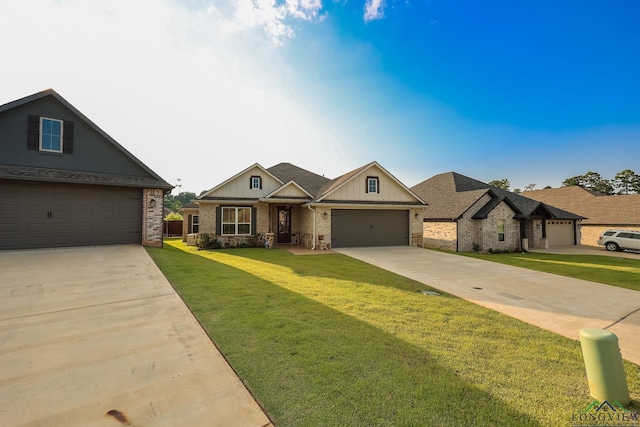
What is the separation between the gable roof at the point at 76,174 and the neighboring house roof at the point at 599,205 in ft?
113

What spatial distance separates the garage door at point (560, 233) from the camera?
69.5 ft

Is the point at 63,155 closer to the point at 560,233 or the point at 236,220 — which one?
the point at 236,220

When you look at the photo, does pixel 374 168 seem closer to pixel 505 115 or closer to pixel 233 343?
pixel 505 115

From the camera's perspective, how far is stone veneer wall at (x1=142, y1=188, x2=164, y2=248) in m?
12.2

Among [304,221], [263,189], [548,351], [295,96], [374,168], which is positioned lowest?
[548,351]

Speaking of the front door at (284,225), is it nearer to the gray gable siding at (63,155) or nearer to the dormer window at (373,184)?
the dormer window at (373,184)

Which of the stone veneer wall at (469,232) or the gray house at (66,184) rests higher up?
the gray house at (66,184)

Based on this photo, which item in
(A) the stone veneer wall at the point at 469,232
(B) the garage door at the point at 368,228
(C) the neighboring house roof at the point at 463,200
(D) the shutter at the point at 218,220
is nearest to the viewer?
(B) the garage door at the point at 368,228

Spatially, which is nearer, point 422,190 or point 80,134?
point 80,134

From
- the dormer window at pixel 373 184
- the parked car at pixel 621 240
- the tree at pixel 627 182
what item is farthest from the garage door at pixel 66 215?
the tree at pixel 627 182

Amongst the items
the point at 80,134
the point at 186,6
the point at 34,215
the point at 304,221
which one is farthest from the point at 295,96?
the point at 34,215

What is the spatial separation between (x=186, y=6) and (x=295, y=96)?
6278 millimetres

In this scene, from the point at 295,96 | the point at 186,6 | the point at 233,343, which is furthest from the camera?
the point at 295,96

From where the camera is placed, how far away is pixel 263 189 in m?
17.8
